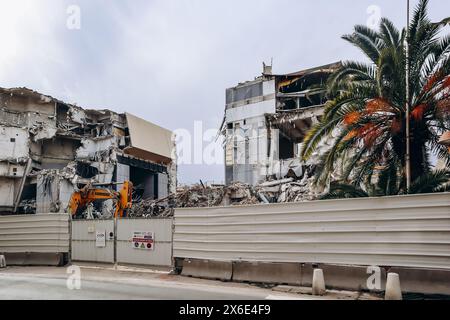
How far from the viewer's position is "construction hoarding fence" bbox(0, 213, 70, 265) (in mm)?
15500

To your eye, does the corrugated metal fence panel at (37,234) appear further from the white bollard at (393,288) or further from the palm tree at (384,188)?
the white bollard at (393,288)

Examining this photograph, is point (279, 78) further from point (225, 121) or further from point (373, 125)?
point (373, 125)

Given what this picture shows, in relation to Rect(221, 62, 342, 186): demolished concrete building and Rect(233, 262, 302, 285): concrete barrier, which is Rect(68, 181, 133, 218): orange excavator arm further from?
Rect(221, 62, 342, 186): demolished concrete building

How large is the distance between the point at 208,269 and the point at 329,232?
4.23 metres

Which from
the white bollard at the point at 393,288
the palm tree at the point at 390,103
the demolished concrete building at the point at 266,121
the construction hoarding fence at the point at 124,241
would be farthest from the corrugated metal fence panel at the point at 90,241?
the demolished concrete building at the point at 266,121

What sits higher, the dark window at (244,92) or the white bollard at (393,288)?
the dark window at (244,92)

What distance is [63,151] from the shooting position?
39.2 meters

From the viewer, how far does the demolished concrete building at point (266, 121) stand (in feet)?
121

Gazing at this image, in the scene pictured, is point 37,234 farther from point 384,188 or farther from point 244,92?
point 244,92

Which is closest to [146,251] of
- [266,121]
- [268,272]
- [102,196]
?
[268,272]

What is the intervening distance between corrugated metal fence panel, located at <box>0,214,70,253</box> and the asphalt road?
2102mm

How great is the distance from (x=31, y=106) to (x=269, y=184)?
2516 centimetres

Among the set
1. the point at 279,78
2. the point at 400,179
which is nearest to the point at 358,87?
the point at 400,179

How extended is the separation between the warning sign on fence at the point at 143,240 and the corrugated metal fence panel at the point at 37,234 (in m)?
3.63
